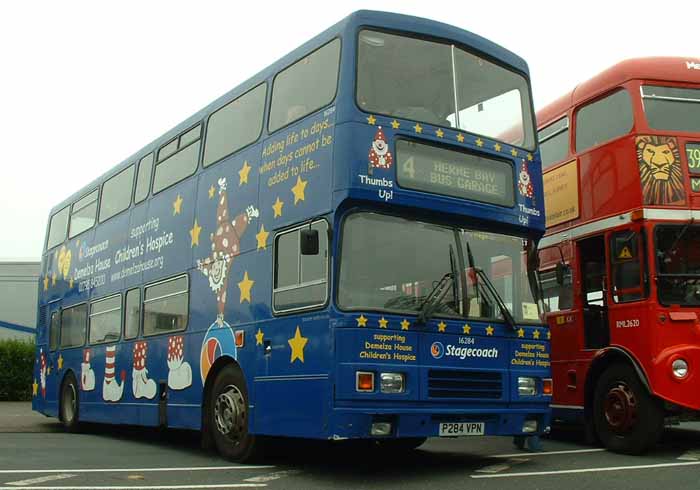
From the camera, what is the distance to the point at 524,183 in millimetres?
9539

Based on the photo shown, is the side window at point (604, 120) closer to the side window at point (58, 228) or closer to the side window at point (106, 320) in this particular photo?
the side window at point (106, 320)

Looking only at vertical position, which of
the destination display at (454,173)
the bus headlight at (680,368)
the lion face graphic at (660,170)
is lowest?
the bus headlight at (680,368)

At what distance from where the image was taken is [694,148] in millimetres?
10789

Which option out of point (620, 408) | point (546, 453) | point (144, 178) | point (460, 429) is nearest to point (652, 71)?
point (620, 408)

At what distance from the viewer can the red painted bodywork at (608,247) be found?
397 inches

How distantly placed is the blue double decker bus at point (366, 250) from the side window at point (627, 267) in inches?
65.5

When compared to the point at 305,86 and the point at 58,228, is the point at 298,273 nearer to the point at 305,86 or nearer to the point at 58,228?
the point at 305,86

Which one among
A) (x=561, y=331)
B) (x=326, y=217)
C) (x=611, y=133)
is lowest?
(x=561, y=331)

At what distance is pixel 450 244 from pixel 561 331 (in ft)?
13.5

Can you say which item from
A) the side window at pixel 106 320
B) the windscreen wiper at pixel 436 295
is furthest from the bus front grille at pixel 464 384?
the side window at pixel 106 320

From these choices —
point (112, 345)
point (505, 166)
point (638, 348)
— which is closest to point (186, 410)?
point (112, 345)

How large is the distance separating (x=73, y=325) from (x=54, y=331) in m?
1.25

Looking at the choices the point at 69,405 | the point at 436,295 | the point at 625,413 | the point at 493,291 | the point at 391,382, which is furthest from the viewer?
the point at 69,405

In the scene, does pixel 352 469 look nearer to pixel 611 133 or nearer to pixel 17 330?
pixel 611 133
